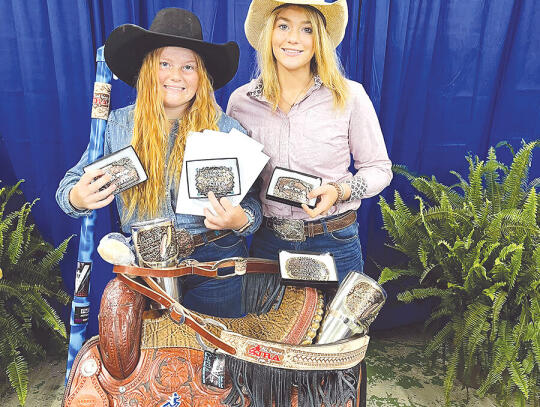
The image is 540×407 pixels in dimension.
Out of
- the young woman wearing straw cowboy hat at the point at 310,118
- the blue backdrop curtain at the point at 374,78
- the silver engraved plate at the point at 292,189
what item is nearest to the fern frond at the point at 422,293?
the blue backdrop curtain at the point at 374,78

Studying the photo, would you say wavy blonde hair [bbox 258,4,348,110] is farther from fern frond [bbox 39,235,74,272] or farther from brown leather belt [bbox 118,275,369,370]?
fern frond [bbox 39,235,74,272]

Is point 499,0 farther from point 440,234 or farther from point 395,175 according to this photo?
point 440,234

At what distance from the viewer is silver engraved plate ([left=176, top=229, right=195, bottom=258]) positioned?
151 cm

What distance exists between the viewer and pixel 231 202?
154 cm

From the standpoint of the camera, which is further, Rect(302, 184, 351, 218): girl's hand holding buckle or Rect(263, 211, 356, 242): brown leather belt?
Rect(263, 211, 356, 242): brown leather belt

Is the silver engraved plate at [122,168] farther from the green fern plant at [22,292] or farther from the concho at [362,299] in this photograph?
the green fern plant at [22,292]

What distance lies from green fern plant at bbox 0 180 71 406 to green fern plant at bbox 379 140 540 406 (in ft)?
5.94

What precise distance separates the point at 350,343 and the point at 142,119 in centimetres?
98

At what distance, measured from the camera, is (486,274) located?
223cm

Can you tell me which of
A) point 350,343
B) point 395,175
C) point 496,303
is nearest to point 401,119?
point 395,175

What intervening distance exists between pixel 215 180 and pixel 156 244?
1.14ft

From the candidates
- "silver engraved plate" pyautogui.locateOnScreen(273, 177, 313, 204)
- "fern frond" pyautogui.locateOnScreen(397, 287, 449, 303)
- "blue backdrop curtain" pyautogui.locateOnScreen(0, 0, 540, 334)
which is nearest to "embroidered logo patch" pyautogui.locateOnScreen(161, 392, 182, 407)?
"silver engraved plate" pyautogui.locateOnScreen(273, 177, 313, 204)

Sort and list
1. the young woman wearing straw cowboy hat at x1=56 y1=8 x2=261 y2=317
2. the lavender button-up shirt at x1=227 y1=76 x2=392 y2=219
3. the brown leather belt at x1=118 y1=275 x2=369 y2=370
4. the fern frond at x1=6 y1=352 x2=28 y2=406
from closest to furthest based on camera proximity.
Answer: the brown leather belt at x1=118 y1=275 x2=369 y2=370 → the young woman wearing straw cowboy hat at x1=56 y1=8 x2=261 y2=317 → the lavender button-up shirt at x1=227 y1=76 x2=392 y2=219 → the fern frond at x1=6 y1=352 x2=28 y2=406

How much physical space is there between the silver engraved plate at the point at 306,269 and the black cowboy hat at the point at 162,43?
76 cm
